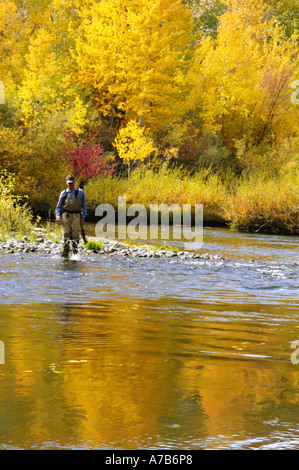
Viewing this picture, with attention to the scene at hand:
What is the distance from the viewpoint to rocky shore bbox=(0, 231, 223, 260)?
62.3 feet

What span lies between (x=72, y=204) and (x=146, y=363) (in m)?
10.6

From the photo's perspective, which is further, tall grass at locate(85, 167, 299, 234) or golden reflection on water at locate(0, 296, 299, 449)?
tall grass at locate(85, 167, 299, 234)

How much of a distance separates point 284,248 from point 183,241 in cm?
326

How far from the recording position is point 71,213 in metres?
17.4

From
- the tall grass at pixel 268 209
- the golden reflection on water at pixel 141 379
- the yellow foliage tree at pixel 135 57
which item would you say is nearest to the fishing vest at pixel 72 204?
the golden reflection on water at pixel 141 379

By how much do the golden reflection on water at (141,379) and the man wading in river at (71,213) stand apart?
7194 mm

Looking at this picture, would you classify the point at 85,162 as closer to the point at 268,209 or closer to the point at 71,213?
the point at 268,209

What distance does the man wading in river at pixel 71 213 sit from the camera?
1717 cm

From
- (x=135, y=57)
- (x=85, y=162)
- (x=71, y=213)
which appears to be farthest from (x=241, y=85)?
(x=71, y=213)

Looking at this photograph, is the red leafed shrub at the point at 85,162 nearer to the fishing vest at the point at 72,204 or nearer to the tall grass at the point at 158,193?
the tall grass at the point at 158,193

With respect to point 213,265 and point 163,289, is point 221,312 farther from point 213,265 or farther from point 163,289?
point 213,265

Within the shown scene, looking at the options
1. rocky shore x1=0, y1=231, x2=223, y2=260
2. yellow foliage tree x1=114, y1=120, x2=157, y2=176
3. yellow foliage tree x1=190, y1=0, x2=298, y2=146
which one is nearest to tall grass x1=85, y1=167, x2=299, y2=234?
yellow foliage tree x1=114, y1=120, x2=157, y2=176

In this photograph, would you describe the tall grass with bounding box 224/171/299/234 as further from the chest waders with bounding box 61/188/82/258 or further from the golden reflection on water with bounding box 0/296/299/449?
the golden reflection on water with bounding box 0/296/299/449

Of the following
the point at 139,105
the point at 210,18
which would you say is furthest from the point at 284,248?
the point at 210,18
